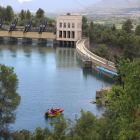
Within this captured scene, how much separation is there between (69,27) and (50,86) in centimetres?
5570

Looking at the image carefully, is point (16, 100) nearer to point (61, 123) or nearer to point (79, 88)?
point (61, 123)

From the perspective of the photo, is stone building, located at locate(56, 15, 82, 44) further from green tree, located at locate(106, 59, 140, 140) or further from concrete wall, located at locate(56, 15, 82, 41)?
green tree, located at locate(106, 59, 140, 140)

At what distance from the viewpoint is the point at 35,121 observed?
27.3 metres

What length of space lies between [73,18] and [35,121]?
2728 inches

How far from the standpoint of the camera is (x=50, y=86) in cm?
4075

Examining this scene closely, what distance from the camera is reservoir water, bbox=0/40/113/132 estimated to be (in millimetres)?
29166

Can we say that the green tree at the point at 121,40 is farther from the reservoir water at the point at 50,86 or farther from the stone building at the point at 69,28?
the reservoir water at the point at 50,86

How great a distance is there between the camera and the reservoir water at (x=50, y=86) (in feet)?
95.7

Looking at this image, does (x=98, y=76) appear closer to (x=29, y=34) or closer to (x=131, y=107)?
(x=131, y=107)

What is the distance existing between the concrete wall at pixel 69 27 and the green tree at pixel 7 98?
70.6 metres

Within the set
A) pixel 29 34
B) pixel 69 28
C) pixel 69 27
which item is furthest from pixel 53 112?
pixel 29 34

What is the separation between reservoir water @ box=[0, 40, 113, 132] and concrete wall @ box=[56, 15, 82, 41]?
962 inches

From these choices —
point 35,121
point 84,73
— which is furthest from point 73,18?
point 35,121

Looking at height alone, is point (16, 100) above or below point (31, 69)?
above
